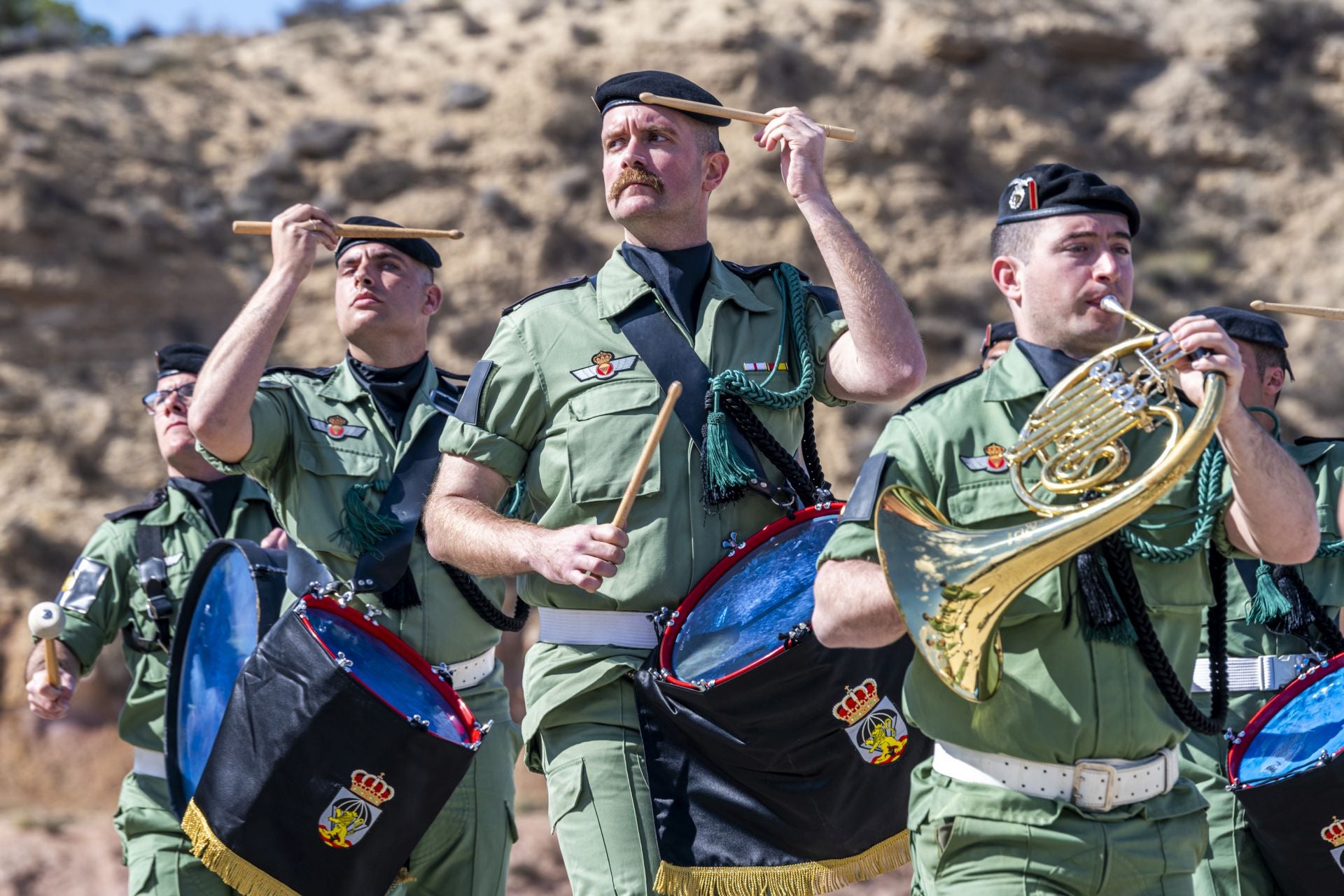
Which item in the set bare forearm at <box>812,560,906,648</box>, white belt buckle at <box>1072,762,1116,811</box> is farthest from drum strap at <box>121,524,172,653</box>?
white belt buckle at <box>1072,762,1116,811</box>

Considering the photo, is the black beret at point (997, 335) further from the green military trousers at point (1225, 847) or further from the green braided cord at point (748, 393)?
the green braided cord at point (748, 393)

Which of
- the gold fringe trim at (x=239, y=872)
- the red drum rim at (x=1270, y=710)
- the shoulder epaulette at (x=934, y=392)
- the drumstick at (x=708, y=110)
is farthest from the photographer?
the red drum rim at (x=1270, y=710)

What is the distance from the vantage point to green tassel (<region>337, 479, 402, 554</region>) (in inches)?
223

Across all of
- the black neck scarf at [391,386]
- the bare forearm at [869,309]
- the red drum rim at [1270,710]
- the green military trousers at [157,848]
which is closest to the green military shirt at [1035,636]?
the bare forearm at [869,309]

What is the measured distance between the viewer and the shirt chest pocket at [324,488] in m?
5.76

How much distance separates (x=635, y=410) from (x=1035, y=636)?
1.29 m

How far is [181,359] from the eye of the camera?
7285mm

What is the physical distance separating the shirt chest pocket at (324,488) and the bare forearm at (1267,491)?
9.80 feet

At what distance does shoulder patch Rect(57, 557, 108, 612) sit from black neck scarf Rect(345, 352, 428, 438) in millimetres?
1658

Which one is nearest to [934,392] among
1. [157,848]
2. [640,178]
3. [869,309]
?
[869,309]

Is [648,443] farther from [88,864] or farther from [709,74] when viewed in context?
[709,74]

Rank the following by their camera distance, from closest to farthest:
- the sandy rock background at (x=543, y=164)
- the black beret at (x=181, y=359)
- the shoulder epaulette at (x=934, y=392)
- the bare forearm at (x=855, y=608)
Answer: the bare forearm at (x=855, y=608) → the shoulder epaulette at (x=934, y=392) → the black beret at (x=181, y=359) → the sandy rock background at (x=543, y=164)

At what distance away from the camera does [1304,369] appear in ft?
58.2

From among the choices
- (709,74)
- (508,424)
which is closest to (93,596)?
(508,424)
